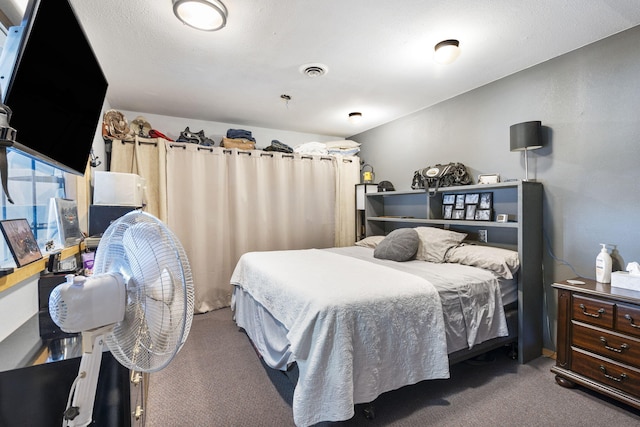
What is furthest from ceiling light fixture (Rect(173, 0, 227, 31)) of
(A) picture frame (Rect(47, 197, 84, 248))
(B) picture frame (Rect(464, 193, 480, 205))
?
(B) picture frame (Rect(464, 193, 480, 205))

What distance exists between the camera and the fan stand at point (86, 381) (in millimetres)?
730

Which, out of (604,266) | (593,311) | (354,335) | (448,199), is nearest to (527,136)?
(448,199)

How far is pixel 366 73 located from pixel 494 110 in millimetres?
1283

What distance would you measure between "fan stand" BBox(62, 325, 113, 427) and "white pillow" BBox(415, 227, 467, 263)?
2.46 meters

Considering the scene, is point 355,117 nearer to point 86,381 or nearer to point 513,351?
point 513,351

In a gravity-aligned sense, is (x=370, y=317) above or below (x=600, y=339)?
above

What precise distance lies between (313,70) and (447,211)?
6.37ft

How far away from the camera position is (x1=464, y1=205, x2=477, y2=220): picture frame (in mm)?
2763

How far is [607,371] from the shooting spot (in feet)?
5.76

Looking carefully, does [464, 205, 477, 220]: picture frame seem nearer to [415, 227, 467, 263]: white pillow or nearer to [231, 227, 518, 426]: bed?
[415, 227, 467, 263]: white pillow

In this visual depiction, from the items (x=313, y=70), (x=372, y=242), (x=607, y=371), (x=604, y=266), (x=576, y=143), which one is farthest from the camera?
(x=372, y=242)

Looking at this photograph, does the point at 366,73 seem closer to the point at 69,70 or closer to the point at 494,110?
the point at 494,110

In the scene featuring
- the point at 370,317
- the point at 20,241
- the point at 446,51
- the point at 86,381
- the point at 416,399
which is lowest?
the point at 416,399

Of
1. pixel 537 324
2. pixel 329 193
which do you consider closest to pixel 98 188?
pixel 329 193
